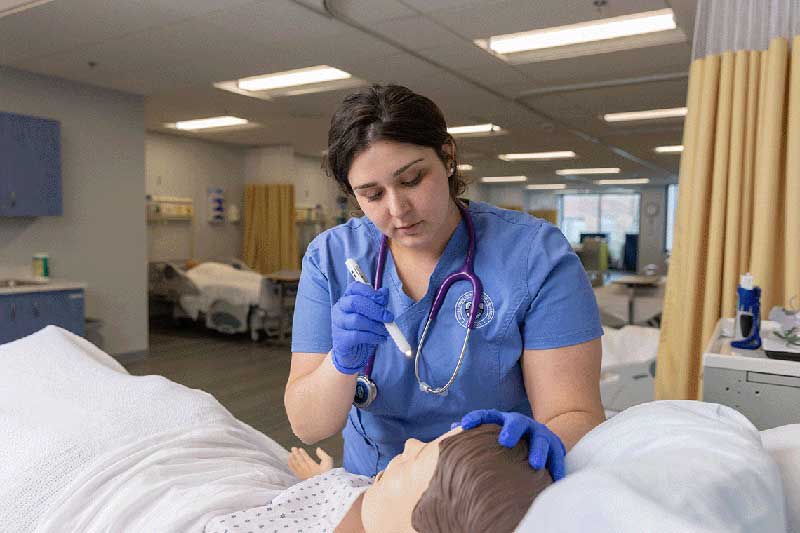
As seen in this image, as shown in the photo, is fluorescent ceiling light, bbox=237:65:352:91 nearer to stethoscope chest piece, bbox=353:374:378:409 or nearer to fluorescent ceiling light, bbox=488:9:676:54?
fluorescent ceiling light, bbox=488:9:676:54

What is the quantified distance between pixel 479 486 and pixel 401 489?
183 millimetres

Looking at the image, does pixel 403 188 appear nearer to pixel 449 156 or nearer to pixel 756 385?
pixel 449 156

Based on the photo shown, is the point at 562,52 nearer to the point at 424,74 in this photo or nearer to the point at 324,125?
the point at 424,74

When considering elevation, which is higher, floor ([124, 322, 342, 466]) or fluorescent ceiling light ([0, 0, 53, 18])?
fluorescent ceiling light ([0, 0, 53, 18])

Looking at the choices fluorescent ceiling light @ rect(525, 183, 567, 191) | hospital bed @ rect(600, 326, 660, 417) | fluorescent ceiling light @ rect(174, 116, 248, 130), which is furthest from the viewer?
fluorescent ceiling light @ rect(525, 183, 567, 191)

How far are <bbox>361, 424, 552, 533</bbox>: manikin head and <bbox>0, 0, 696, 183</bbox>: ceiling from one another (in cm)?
265

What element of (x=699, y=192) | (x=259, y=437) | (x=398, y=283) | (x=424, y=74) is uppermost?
(x=424, y=74)

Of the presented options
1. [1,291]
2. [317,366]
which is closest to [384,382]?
[317,366]

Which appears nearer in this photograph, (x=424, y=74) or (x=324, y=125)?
(x=424, y=74)

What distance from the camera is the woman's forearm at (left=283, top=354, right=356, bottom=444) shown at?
41.5 inches

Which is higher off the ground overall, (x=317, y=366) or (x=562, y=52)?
(x=562, y=52)

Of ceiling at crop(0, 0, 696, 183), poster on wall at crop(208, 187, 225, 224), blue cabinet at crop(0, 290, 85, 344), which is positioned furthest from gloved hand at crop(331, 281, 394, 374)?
poster on wall at crop(208, 187, 225, 224)

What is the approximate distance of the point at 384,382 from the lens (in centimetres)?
115

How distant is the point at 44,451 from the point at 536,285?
1.10 metres
